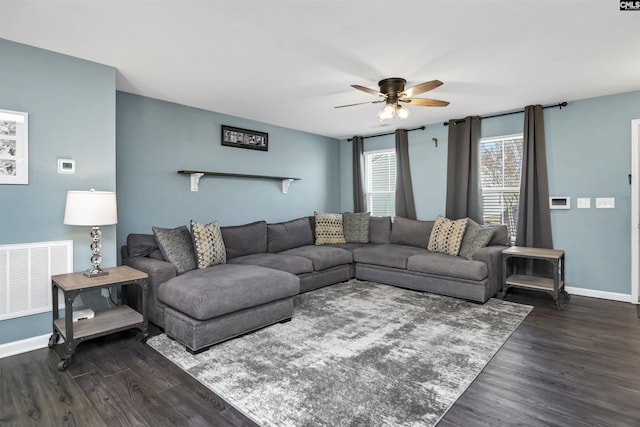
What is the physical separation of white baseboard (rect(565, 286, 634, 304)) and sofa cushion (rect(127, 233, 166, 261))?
4.95 meters

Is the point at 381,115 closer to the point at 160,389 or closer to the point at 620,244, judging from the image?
the point at 160,389

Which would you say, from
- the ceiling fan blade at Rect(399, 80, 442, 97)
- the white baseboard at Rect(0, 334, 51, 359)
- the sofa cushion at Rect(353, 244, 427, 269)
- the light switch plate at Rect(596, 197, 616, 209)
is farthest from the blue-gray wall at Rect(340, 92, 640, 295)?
the white baseboard at Rect(0, 334, 51, 359)

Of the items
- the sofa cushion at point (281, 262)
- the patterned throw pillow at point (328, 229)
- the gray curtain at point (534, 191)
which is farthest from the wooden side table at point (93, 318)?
the gray curtain at point (534, 191)

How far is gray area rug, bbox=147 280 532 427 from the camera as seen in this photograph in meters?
1.90

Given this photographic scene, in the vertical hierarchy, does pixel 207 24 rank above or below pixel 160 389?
above

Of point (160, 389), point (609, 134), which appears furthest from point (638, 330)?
point (160, 389)

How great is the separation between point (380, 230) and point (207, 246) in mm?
2975

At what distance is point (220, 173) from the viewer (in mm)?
4562

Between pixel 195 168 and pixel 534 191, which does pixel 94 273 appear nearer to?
pixel 195 168

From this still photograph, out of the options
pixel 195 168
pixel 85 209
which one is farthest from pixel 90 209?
pixel 195 168

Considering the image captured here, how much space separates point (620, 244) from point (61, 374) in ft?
18.6

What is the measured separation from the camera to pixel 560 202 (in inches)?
169

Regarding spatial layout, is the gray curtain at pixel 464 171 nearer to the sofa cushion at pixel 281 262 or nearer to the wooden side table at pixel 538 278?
the wooden side table at pixel 538 278

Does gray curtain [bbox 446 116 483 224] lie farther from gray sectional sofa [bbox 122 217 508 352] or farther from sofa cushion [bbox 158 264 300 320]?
sofa cushion [bbox 158 264 300 320]
